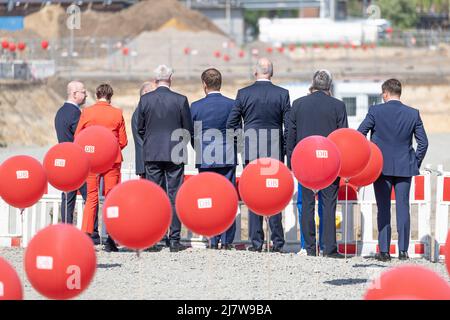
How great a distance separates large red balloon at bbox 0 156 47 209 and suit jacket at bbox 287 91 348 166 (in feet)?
9.31

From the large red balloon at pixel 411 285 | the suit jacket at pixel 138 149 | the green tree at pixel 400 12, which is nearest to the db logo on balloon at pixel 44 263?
the large red balloon at pixel 411 285

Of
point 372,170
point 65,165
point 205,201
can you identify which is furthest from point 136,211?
point 372,170

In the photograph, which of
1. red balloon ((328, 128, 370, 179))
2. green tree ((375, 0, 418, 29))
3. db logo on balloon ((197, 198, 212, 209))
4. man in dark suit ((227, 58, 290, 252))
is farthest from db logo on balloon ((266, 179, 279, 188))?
green tree ((375, 0, 418, 29))

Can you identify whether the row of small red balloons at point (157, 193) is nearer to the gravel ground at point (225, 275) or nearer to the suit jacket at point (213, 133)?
the gravel ground at point (225, 275)

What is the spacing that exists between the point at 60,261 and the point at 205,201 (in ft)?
5.86

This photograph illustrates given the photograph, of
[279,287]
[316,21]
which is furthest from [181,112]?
[316,21]

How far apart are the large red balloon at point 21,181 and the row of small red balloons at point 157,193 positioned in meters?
0.02

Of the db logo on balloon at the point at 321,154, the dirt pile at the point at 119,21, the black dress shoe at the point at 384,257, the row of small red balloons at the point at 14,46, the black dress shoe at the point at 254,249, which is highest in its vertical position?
the dirt pile at the point at 119,21

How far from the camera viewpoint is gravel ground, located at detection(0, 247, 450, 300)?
9727 millimetres

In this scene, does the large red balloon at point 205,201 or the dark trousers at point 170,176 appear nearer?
the large red balloon at point 205,201

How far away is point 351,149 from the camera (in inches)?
444

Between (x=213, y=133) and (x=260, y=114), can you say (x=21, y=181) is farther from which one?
(x=260, y=114)

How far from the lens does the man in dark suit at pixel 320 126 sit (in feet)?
40.9

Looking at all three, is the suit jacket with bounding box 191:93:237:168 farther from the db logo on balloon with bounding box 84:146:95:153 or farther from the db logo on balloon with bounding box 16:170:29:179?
the db logo on balloon with bounding box 16:170:29:179
